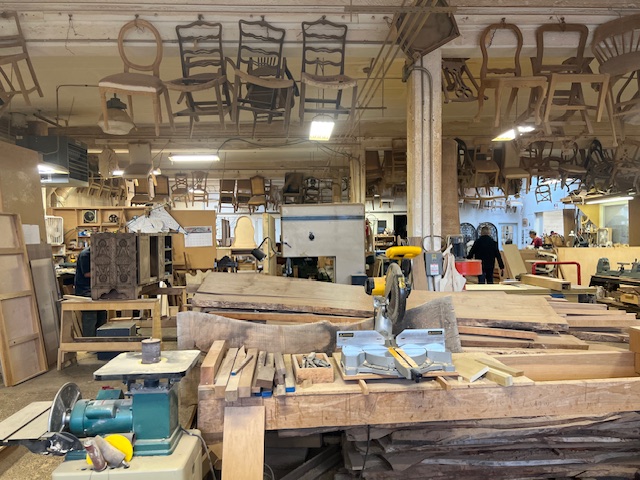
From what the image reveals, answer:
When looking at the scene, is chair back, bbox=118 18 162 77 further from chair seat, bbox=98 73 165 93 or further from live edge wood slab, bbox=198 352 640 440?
live edge wood slab, bbox=198 352 640 440

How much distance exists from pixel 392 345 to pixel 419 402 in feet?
1.12

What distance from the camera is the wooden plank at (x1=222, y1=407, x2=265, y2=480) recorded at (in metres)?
1.44

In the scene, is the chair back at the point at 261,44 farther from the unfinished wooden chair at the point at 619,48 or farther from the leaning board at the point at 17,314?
the unfinished wooden chair at the point at 619,48

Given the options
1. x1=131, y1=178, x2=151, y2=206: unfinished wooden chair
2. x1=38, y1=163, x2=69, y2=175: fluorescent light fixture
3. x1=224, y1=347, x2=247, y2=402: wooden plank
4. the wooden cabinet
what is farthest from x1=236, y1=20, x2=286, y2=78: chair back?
x1=131, y1=178, x2=151, y2=206: unfinished wooden chair

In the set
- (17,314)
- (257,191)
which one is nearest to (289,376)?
(17,314)

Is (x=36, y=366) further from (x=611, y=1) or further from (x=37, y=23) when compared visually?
(x=611, y=1)

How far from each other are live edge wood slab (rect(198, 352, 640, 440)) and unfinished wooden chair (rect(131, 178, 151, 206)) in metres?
9.37

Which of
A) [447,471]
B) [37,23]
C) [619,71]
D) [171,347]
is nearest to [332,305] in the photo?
[447,471]

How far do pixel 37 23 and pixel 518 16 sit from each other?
15.0 ft

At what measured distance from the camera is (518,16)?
414cm

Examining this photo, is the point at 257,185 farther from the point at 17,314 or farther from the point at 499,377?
the point at 499,377

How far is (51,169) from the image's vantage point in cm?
667

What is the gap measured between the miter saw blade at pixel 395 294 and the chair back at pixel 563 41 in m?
3.37

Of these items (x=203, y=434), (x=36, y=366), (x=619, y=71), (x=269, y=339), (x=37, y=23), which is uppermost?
(x=37, y=23)
